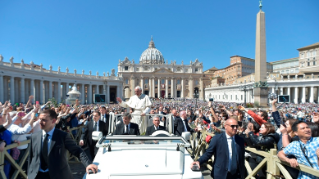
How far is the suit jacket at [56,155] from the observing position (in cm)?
283

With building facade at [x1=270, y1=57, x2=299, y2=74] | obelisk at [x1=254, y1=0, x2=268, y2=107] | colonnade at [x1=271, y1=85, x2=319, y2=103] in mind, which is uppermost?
building facade at [x1=270, y1=57, x2=299, y2=74]

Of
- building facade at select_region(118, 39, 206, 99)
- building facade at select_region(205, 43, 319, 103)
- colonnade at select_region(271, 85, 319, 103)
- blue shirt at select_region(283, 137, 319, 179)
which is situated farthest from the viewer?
building facade at select_region(118, 39, 206, 99)

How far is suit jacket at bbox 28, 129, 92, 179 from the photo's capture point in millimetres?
2828

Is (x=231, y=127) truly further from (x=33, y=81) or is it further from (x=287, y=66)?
(x=287, y=66)

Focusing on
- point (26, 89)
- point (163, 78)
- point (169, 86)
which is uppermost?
point (163, 78)

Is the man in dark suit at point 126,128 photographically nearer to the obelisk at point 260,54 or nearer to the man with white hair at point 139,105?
the man with white hair at point 139,105

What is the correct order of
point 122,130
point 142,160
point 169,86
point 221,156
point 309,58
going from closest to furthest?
point 142,160
point 221,156
point 122,130
point 309,58
point 169,86

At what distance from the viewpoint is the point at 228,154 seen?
3.27 m

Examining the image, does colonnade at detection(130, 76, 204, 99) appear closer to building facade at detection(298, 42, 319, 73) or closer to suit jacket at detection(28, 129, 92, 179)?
building facade at detection(298, 42, 319, 73)

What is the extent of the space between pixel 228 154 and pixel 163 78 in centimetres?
9542

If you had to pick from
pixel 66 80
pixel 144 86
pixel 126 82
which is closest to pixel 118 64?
pixel 126 82

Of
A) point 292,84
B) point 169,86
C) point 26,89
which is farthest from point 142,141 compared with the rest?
point 169,86

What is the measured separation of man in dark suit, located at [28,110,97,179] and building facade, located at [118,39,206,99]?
9063cm

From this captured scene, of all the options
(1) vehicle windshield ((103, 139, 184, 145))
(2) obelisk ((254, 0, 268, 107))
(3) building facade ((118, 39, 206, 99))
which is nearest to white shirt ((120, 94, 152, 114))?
(1) vehicle windshield ((103, 139, 184, 145))
